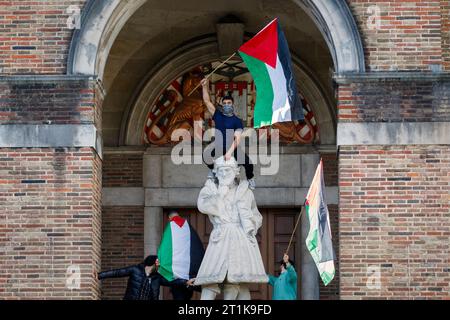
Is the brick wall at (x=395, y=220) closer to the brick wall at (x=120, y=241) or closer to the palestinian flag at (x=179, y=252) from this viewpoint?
the palestinian flag at (x=179, y=252)

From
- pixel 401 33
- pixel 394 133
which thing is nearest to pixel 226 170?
pixel 394 133

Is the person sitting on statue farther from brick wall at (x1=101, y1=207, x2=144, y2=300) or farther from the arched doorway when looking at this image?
brick wall at (x1=101, y1=207, x2=144, y2=300)

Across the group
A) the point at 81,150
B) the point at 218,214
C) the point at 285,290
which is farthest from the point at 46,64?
the point at 285,290

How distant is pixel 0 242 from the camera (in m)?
22.8

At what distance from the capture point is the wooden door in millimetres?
26688

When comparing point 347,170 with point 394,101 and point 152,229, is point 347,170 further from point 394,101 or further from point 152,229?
point 152,229

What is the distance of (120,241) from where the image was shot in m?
26.8

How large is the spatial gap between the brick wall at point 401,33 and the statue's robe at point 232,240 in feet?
8.60

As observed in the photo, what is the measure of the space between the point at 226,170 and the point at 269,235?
3.77m

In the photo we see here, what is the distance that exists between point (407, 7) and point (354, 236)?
3.34 metres

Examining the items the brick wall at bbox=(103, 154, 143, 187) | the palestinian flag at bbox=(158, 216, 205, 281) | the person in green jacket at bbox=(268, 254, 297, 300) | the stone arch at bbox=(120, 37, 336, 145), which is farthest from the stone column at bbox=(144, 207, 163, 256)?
the person in green jacket at bbox=(268, 254, 297, 300)

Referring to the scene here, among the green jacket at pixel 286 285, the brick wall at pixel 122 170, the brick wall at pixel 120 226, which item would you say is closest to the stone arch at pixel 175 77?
the brick wall at pixel 122 170

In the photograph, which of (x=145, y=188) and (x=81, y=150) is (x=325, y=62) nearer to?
(x=145, y=188)

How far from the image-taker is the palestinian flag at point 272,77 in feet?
75.5
